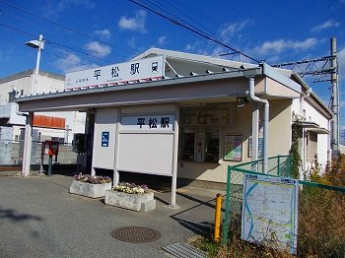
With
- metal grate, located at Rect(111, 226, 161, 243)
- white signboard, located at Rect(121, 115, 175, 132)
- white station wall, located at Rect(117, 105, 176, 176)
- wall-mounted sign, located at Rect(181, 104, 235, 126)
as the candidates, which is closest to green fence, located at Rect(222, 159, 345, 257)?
metal grate, located at Rect(111, 226, 161, 243)

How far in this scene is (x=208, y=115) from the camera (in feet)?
37.8

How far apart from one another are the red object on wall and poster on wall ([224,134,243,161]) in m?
23.0

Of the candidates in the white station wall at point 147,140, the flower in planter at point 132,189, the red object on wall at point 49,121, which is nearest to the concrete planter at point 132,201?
the flower in planter at point 132,189

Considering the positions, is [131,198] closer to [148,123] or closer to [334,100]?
[148,123]

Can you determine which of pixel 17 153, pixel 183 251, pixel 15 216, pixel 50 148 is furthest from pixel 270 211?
pixel 17 153

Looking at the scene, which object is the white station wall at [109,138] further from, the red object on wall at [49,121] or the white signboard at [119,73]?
the red object on wall at [49,121]

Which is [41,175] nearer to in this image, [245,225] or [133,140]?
[133,140]

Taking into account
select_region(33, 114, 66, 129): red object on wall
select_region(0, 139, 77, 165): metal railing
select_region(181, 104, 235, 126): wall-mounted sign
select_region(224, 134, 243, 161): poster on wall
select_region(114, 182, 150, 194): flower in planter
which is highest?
select_region(33, 114, 66, 129): red object on wall

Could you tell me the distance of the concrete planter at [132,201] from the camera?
26.3 ft

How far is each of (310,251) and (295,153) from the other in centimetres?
607

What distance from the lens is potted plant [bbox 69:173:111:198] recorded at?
946 centimetres

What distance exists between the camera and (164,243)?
5.82 m

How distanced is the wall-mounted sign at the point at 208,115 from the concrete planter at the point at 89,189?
13.0ft

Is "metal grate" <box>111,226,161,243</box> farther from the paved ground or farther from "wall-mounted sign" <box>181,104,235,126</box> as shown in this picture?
"wall-mounted sign" <box>181,104,235,126</box>
